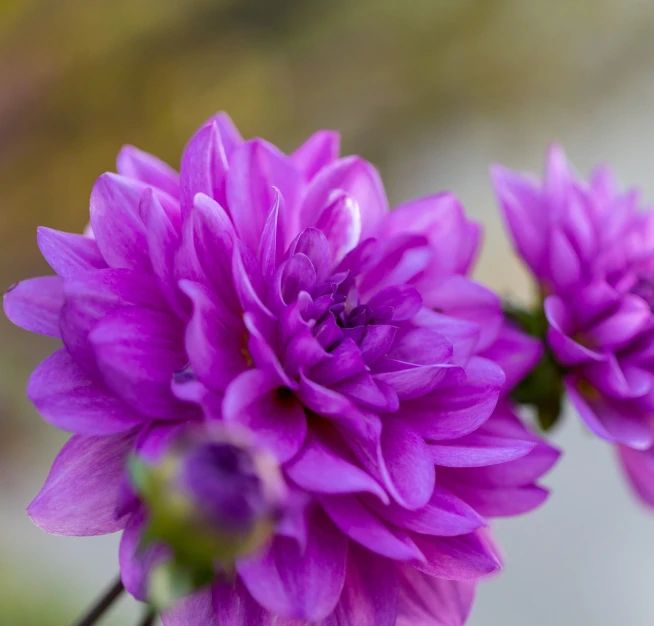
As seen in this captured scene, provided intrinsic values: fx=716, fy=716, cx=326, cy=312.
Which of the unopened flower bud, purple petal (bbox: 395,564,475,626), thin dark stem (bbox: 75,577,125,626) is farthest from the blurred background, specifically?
the unopened flower bud

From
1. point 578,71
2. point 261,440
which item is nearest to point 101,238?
point 261,440

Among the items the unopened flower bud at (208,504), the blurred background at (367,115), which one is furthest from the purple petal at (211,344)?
the blurred background at (367,115)

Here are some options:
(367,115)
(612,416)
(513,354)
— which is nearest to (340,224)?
(513,354)

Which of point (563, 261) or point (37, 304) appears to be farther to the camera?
point (563, 261)

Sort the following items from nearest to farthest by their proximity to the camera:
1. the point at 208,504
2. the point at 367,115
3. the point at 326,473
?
the point at 208,504, the point at 326,473, the point at 367,115

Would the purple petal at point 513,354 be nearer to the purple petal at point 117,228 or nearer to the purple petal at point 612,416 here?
the purple petal at point 612,416

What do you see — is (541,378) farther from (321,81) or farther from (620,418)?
(321,81)

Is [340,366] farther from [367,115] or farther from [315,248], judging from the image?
[367,115]
